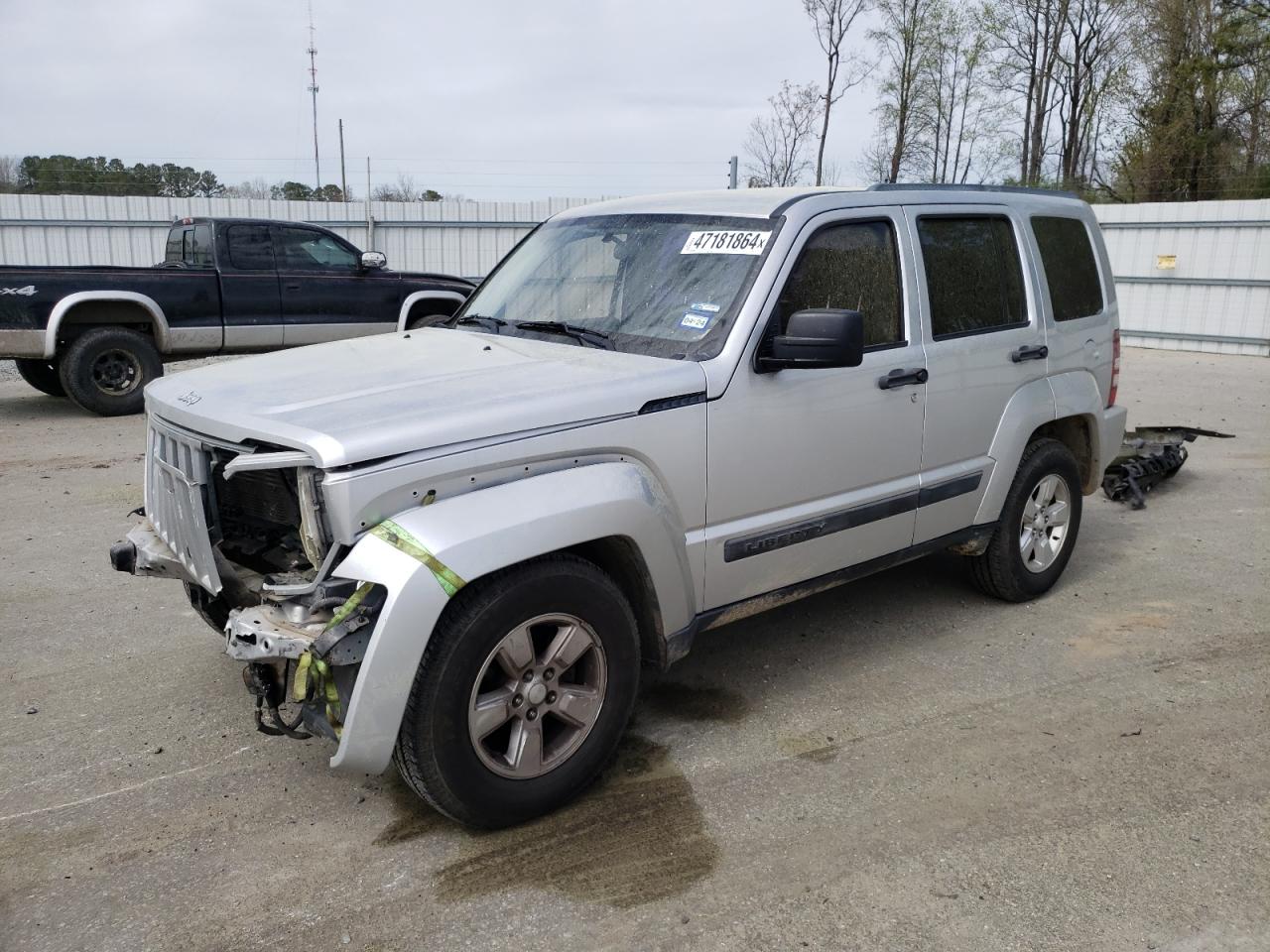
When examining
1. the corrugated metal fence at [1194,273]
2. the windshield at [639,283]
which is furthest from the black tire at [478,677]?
the corrugated metal fence at [1194,273]

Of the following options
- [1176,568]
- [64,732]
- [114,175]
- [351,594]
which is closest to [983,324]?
[1176,568]

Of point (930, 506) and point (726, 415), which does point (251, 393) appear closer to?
point (726, 415)

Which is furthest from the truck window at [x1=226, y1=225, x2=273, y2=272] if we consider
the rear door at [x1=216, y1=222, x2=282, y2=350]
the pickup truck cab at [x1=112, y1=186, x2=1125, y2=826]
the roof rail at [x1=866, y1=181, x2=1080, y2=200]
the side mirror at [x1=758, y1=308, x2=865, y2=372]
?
the side mirror at [x1=758, y1=308, x2=865, y2=372]

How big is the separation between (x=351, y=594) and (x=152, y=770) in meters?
1.31

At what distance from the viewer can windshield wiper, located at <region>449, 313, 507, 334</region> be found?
4266mm

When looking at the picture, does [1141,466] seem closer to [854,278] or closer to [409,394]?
[854,278]

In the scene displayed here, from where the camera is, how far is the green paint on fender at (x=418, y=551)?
273cm

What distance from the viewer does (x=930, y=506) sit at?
14.5ft

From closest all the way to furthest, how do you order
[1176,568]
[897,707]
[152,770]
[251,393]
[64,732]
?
[251,393] → [152,770] → [64,732] → [897,707] → [1176,568]

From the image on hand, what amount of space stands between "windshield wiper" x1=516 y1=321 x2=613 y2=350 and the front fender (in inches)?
30.2

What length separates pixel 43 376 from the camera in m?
10.9

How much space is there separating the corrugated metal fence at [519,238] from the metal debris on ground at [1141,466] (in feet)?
35.8

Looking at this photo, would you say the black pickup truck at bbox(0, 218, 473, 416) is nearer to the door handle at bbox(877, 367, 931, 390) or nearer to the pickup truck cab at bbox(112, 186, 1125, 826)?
the pickup truck cab at bbox(112, 186, 1125, 826)

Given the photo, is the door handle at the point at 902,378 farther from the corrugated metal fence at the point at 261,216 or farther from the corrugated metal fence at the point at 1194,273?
the corrugated metal fence at the point at 261,216
